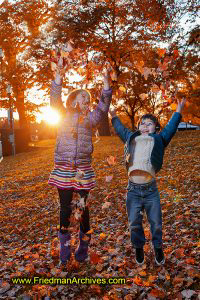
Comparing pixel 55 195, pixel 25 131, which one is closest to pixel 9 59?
pixel 25 131

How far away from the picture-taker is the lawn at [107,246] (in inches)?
145

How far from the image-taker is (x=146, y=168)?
3.67 m

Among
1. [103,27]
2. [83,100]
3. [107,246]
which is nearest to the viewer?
[83,100]

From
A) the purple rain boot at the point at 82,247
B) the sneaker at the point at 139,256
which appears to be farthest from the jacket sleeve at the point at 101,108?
the sneaker at the point at 139,256

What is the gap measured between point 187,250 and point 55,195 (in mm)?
5839

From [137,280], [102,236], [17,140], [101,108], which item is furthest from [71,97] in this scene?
[17,140]

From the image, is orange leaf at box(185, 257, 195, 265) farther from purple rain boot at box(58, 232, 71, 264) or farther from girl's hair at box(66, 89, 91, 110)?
girl's hair at box(66, 89, 91, 110)

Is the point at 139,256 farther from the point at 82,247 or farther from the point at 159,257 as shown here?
the point at 82,247

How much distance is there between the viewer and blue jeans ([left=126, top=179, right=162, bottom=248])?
367 centimetres

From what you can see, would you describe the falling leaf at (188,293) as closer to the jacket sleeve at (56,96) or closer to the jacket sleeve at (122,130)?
the jacket sleeve at (122,130)

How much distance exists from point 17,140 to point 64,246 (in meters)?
24.3

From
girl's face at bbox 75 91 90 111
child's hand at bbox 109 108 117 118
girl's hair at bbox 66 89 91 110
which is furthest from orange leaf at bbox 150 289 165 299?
girl's hair at bbox 66 89 91 110

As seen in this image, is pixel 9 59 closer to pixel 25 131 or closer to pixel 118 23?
pixel 25 131

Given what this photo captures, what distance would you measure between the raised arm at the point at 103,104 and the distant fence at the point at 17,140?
22.7 meters
